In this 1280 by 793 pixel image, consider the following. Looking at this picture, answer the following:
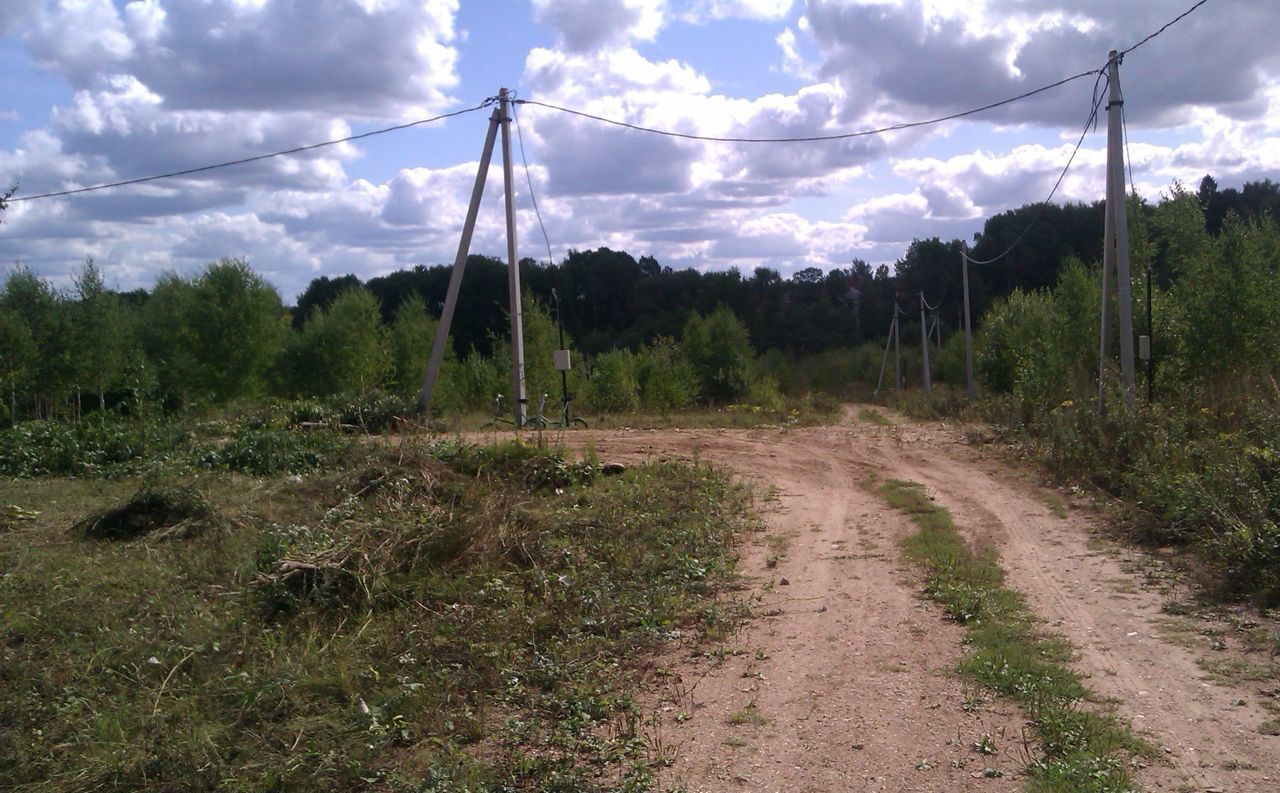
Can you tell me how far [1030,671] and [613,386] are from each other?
31.7m

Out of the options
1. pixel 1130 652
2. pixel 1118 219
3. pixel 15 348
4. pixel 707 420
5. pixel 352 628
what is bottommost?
pixel 1130 652

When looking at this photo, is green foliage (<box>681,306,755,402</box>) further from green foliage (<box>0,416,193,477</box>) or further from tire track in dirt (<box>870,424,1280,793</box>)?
tire track in dirt (<box>870,424,1280,793</box>)

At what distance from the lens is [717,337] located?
160 feet

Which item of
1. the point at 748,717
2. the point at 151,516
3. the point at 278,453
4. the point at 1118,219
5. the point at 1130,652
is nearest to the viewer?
the point at 748,717

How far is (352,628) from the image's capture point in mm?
7504

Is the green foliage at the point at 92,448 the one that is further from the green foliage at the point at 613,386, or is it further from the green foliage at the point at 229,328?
the green foliage at the point at 229,328

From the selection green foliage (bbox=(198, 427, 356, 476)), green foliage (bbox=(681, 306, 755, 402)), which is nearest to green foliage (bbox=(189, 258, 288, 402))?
green foliage (bbox=(681, 306, 755, 402))

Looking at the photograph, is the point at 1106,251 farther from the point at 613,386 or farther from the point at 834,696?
the point at 613,386

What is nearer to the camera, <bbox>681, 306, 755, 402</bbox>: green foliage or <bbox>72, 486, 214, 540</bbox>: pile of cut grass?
<bbox>72, 486, 214, 540</bbox>: pile of cut grass

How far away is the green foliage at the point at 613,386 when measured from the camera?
35.5 metres

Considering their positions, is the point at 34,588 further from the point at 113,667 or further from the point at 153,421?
the point at 153,421

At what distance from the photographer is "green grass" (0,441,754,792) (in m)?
5.34

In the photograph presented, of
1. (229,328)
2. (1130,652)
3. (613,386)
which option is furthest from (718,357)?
(1130,652)

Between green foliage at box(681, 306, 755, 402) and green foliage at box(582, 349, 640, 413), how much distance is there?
21.1 feet
